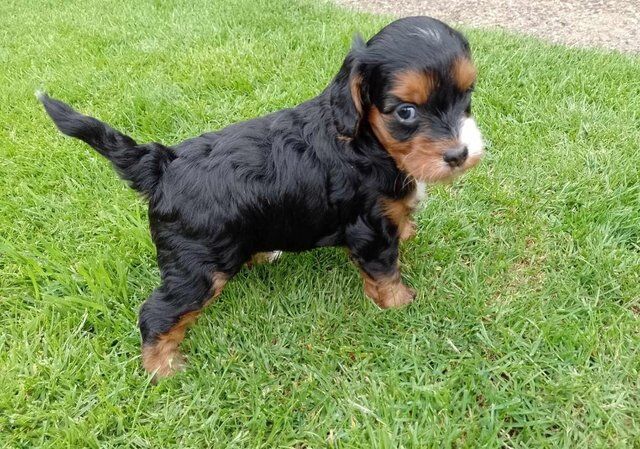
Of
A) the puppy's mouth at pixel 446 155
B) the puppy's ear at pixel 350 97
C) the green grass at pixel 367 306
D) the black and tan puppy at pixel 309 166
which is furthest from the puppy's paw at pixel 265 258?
the puppy's mouth at pixel 446 155

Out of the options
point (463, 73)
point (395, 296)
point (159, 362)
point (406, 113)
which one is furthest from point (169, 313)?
point (463, 73)

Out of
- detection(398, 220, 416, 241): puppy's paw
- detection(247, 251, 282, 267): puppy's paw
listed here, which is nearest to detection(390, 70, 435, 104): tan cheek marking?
detection(398, 220, 416, 241): puppy's paw

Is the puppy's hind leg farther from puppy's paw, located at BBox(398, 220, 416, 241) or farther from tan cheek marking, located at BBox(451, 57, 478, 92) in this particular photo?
tan cheek marking, located at BBox(451, 57, 478, 92)

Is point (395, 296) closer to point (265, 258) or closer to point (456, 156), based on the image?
point (265, 258)

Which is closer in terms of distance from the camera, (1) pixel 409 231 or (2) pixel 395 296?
(2) pixel 395 296

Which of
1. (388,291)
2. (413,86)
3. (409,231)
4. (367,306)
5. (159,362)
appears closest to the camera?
(413,86)

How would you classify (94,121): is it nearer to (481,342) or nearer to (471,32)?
(481,342)

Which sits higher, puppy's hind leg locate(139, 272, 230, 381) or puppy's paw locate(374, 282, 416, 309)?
puppy's hind leg locate(139, 272, 230, 381)
